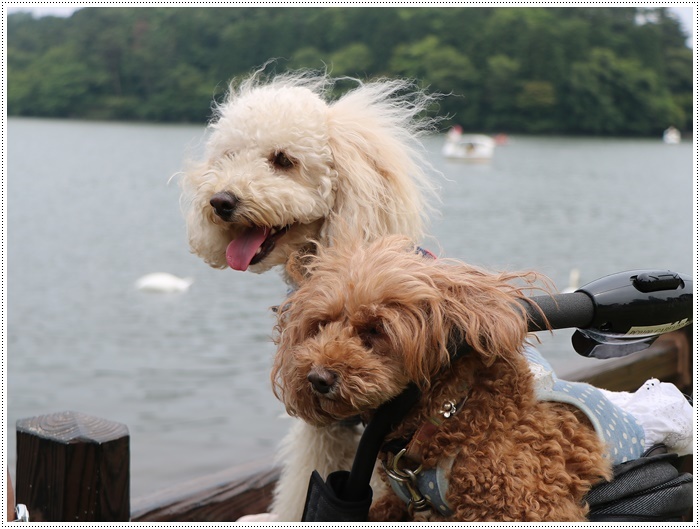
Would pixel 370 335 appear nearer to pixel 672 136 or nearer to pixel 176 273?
pixel 176 273

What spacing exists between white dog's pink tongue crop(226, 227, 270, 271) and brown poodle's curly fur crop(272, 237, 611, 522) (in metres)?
0.99

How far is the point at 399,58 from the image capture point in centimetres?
3136

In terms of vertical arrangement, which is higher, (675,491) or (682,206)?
(675,491)

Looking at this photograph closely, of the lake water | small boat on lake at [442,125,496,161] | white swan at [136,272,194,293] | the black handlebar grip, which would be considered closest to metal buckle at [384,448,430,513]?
the black handlebar grip

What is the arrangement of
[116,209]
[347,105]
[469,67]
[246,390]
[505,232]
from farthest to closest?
[469,67]
[116,209]
[505,232]
[246,390]
[347,105]

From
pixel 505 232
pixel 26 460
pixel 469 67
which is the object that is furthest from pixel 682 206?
pixel 26 460

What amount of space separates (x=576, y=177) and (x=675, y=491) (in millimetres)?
33747

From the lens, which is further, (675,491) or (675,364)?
(675,364)

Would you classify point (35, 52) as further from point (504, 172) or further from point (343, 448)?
point (343, 448)

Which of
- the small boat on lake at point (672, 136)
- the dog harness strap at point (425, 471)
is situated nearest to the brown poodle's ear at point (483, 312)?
the dog harness strap at point (425, 471)

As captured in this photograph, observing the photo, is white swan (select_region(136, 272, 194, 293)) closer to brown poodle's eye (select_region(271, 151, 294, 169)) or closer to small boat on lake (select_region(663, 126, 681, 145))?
brown poodle's eye (select_region(271, 151, 294, 169))

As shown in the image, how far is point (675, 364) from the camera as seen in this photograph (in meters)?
3.52

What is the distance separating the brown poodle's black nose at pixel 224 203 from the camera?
2.45 metres

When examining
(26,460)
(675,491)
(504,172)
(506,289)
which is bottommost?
(504,172)
